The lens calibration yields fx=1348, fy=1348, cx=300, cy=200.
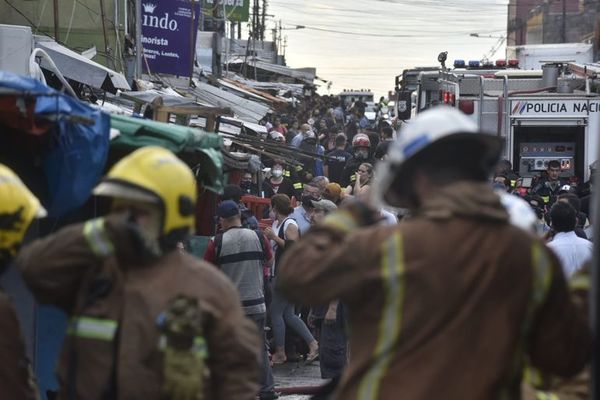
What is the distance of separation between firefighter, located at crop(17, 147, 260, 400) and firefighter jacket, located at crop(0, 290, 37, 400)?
19 centimetres

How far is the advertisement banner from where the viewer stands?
66.9 feet

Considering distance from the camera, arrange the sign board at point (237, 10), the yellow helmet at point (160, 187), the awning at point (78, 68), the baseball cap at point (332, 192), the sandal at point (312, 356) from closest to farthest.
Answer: the yellow helmet at point (160, 187)
the awning at point (78, 68)
the baseball cap at point (332, 192)
the sandal at point (312, 356)
the sign board at point (237, 10)

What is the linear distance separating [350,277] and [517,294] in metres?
0.54

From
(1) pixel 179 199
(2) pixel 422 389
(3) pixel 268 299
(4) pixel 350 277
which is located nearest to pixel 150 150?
(1) pixel 179 199

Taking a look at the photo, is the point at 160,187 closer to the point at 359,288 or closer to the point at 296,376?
the point at 359,288

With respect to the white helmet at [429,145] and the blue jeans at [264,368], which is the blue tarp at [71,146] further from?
the blue jeans at [264,368]

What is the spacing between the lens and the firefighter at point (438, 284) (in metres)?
4.23

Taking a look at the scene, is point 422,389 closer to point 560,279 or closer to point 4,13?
point 560,279

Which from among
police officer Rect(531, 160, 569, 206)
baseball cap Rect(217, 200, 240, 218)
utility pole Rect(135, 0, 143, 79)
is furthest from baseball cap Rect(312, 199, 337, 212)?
utility pole Rect(135, 0, 143, 79)

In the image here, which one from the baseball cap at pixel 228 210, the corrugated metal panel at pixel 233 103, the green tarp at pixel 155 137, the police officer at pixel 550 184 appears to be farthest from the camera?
the corrugated metal panel at pixel 233 103

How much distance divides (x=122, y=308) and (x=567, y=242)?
5355 millimetres

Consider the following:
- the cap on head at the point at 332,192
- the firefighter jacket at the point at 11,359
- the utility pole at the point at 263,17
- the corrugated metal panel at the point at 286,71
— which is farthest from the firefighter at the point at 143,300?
the utility pole at the point at 263,17

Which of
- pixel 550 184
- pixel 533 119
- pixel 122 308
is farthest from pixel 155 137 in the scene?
pixel 533 119

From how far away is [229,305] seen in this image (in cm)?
495
